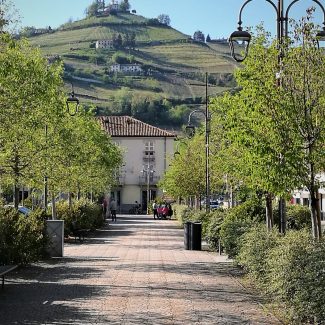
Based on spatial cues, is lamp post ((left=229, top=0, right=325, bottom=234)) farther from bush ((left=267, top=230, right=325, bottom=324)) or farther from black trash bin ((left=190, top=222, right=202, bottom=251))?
black trash bin ((left=190, top=222, right=202, bottom=251))

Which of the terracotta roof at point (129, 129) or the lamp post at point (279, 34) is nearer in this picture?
the lamp post at point (279, 34)

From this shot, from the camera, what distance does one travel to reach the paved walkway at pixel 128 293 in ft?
37.6

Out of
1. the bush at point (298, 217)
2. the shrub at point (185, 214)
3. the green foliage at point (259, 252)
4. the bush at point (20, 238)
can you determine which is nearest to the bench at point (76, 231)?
the shrub at point (185, 214)

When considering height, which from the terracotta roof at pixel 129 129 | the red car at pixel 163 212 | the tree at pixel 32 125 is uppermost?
the terracotta roof at pixel 129 129

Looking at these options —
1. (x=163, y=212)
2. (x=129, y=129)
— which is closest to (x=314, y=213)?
(x=163, y=212)

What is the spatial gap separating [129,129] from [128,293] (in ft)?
284

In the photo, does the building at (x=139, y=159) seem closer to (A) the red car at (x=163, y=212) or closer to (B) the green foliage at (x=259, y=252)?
(A) the red car at (x=163, y=212)

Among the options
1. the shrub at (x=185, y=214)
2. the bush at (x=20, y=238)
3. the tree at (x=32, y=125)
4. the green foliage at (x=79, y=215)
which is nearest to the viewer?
the bush at (x=20, y=238)

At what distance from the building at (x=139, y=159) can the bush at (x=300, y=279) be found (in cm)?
8554

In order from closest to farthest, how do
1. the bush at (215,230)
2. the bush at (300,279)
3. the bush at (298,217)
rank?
the bush at (300,279), the bush at (215,230), the bush at (298,217)

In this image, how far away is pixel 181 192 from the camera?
49531mm

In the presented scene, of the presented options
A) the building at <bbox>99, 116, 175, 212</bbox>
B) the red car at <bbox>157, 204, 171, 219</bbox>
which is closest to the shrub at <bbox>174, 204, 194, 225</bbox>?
the red car at <bbox>157, 204, 171, 219</bbox>

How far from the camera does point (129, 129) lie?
10044 cm

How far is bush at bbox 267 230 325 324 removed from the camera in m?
9.39
